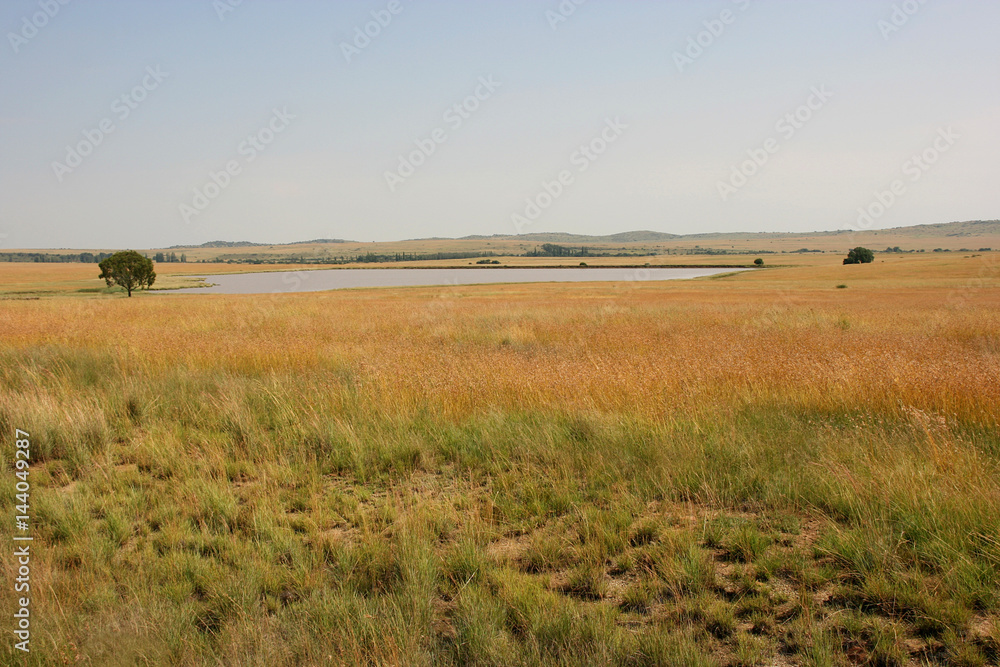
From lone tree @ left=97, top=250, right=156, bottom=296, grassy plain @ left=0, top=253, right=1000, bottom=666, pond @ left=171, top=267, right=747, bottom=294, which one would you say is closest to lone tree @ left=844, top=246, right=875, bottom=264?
pond @ left=171, top=267, right=747, bottom=294

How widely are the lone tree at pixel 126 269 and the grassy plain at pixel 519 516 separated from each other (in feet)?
226

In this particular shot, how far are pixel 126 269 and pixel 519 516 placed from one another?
252ft

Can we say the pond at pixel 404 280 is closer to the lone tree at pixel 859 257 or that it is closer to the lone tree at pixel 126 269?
the lone tree at pixel 126 269

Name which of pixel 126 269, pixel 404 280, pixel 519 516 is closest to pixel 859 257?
pixel 404 280

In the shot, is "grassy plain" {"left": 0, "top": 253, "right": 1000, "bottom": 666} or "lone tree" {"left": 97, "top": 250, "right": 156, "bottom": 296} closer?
"grassy plain" {"left": 0, "top": 253, "right": 1000, "bottom": 666}

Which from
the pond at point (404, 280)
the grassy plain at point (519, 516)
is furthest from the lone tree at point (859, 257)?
the grassy plain at point (519, 516)

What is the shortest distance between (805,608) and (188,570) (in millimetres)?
3725

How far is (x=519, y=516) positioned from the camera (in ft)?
13.6

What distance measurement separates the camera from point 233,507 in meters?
4.25

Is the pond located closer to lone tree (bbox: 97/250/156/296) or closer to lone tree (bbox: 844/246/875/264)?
lone tree (bbox: 97/250/156/296)

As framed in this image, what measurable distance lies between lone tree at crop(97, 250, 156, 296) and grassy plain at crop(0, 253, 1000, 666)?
69.0 metres

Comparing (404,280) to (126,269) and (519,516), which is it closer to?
(126,269)

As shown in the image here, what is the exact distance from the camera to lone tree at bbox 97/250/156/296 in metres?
64.8

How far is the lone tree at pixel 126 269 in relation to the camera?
6475 cm
